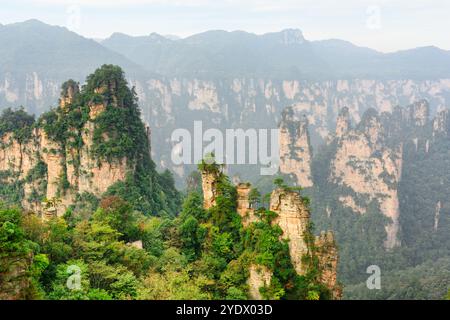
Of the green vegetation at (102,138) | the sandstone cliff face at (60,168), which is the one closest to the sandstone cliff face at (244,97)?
the sandstone cliff face at (60,168)

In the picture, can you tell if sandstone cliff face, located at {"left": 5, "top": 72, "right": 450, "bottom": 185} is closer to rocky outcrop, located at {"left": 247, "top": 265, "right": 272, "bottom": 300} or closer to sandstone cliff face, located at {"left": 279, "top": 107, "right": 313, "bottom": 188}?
sandstone cliff face, located at {"left": 279, "top": 107, "right": 313, "bottom": 188}

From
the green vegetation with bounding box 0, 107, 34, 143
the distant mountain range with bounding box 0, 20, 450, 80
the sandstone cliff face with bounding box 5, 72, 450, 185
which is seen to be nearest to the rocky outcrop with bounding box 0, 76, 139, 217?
the green vegetation with bounding box 0, 107, 34, 143

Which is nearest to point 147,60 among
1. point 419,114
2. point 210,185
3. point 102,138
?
point 419,114

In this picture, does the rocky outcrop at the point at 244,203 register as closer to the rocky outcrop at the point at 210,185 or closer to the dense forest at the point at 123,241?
the dense forest at the point at 123,241

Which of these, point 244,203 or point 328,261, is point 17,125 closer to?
point 244,203

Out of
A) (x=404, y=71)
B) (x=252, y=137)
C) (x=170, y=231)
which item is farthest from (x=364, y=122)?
(x=404, y=71)
